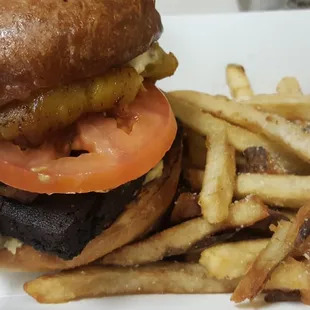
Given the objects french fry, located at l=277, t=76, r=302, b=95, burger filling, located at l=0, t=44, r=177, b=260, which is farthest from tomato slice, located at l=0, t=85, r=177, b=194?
french fry, located at l=277, t=76, r=302, b=95

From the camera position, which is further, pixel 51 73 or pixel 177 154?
pixel 177 154

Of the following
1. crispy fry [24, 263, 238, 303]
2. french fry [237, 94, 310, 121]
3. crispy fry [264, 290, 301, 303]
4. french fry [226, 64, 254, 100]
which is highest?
french fry [237, 94, 310, 121]

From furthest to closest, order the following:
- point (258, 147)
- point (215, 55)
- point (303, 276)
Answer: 1. point (215, 55)
2. point (258, 147)
3. point (303, 276)

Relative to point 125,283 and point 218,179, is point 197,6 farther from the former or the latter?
point 125,283

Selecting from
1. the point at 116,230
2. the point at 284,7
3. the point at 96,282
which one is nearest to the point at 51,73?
the point at 116,230

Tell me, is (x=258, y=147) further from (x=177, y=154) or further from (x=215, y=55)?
(x=215, y=55)

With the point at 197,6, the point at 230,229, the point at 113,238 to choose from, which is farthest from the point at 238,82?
the point at 197,6

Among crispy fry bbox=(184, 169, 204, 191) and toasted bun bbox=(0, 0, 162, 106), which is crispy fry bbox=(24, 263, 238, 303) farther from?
toasted bun bbox=(0, 0, 162, 106)
